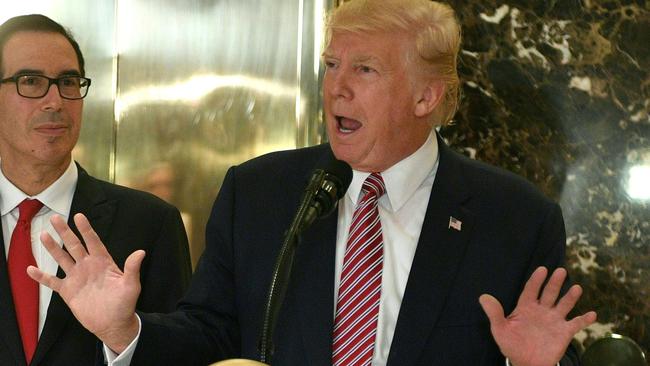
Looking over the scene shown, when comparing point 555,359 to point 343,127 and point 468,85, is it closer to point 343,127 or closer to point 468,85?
point 343,127

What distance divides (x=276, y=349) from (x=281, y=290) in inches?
23.3

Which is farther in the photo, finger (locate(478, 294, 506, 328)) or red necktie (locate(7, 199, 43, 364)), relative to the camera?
red necktie (locate(7, 199, 43, 364))

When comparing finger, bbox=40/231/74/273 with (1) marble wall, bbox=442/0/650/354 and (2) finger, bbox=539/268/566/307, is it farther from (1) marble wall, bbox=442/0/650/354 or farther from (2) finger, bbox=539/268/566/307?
(1) marble wall, bbox=442/0/650/354

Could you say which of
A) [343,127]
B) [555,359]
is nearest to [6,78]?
[343,127]

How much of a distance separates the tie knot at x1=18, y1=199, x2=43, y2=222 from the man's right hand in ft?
2.86

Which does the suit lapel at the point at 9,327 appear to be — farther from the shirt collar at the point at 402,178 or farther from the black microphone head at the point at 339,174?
the black microphone head at the point at 339,174

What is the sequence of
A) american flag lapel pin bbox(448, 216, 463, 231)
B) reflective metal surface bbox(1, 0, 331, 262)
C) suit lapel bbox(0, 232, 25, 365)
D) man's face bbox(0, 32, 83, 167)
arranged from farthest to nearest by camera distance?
reflective metal surface bbox(1, 0, 331, 262) → man's face bbox(0, 32, 83, 167) → suit lapel bbox(0, 232, 25, 365) → american flag lapel pin bbox(448, 216, 463, 231)

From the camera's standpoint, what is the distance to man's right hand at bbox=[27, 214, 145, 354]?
2.57 meters

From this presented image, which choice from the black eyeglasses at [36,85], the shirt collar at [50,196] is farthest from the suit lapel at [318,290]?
the black eyeglasses at [36,85]

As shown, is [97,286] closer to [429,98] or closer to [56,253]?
[56,253]

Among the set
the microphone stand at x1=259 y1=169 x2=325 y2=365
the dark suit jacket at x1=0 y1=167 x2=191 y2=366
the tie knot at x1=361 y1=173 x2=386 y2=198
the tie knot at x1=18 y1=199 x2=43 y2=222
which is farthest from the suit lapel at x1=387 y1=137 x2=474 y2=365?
the tie knot at x1=18 y1=199 x2=43 y2=222

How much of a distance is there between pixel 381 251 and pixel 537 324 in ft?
1.46

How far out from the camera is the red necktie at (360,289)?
9.11 ft

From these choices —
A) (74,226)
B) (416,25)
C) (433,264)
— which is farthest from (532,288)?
(74,226)
